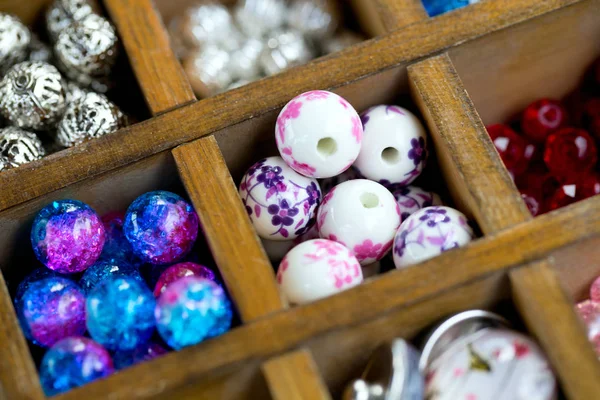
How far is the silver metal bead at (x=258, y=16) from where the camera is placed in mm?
1227

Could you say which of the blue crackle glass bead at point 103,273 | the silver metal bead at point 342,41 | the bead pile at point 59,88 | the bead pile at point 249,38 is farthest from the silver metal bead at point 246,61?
the blue crackle glass bead at point 103,273

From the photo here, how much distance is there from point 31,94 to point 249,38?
0.42 m

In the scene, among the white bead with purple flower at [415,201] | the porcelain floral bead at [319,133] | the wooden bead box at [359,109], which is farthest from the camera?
the white bead with purple flower at [415,201]

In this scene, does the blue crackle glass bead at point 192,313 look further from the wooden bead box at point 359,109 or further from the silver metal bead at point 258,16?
the silver metal bead at point 258,16

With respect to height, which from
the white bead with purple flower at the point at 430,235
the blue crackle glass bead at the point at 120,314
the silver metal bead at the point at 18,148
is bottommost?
the white bead with purple flower at the point at 430,235

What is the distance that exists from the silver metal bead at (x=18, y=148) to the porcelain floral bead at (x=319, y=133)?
37 cm

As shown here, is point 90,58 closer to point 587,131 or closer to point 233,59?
point 233,59

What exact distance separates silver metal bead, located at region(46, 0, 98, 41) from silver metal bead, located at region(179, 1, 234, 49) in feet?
0.53

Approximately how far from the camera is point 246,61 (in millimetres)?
1211

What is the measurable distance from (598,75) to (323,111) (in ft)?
1.61

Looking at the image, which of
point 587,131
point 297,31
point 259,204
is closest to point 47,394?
point 259,204

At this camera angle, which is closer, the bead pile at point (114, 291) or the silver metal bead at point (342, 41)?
the bead pile at point (114, 291)

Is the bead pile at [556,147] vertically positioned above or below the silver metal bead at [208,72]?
below

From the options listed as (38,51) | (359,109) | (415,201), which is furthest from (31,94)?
(415,201)
